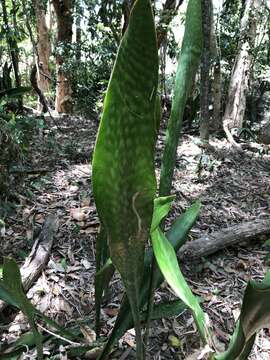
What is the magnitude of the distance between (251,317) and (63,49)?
5049 mm

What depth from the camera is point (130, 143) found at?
0.56m

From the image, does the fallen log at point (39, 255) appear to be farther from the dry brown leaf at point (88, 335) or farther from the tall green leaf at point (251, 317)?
the tall green leaf at point (251, 317)

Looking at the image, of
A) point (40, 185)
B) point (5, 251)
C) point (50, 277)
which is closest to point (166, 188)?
point (50, 277)

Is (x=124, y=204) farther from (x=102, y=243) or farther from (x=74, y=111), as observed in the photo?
(x=74, y=111)

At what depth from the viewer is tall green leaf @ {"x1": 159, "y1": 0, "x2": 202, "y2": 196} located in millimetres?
748

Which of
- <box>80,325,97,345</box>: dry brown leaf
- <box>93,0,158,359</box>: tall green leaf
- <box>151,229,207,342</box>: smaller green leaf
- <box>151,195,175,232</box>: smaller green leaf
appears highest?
<box>93,0,158,359</box>: tall green leaf

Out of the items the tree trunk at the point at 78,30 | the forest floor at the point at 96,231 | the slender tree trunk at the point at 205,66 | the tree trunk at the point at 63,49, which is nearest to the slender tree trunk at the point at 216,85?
the slender tree trunk at the point at 205,66

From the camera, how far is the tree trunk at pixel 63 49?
529 centimetres

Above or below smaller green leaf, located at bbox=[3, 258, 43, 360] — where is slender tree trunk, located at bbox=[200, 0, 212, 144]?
above

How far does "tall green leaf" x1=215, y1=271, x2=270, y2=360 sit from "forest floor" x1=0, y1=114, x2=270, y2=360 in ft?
1.36

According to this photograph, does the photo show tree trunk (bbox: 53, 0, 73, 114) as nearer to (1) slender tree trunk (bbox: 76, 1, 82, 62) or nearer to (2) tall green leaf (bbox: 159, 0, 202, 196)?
(1) slender tree trunk (bbox: 76, 1, 82, 62)

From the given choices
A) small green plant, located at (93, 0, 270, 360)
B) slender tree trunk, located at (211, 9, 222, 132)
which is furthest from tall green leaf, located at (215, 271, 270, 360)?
slender tree trunk, located at (211, 9, 222, 132)

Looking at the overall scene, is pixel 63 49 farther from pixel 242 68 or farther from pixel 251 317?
pixel 251 317

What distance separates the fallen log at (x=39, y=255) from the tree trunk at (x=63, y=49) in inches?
153
